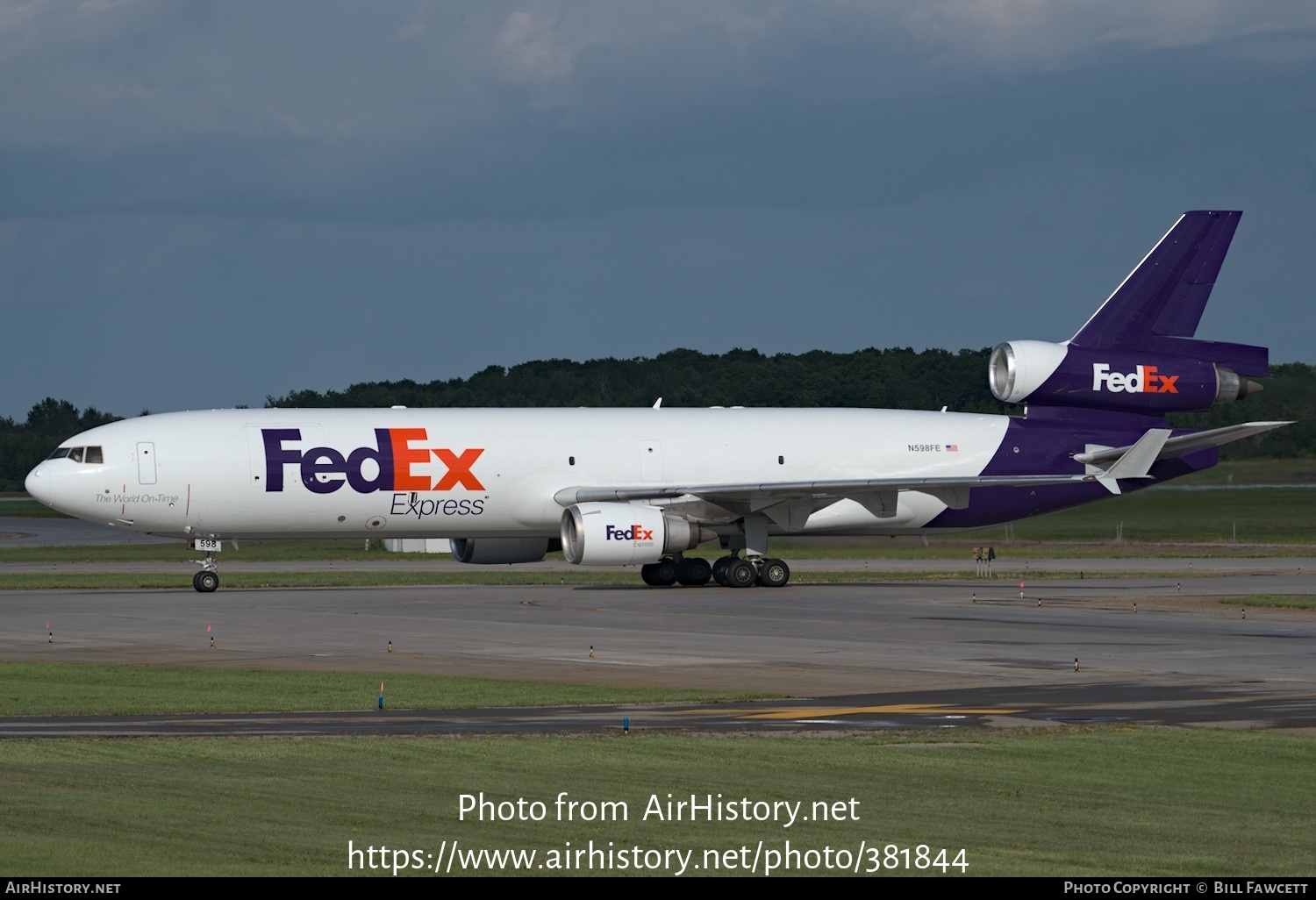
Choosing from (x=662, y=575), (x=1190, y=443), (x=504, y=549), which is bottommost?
(x=662, y=575)

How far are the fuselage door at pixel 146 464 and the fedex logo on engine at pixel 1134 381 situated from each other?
2476 cm

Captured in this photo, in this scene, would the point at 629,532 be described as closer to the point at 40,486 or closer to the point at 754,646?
the point at 754,646

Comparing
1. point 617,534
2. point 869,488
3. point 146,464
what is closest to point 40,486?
point 146,464

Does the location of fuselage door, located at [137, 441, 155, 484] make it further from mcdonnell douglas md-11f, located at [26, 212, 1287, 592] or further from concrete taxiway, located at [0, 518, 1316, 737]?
concrete taxiway, located at [0, 518, 1316, 737]

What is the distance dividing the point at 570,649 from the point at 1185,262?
28.0 m

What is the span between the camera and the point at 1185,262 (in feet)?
158

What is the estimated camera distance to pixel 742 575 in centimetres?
4369

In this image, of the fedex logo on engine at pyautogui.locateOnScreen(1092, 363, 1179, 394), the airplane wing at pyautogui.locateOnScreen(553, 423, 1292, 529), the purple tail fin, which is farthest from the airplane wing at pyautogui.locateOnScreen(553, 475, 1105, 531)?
the purple tail fin

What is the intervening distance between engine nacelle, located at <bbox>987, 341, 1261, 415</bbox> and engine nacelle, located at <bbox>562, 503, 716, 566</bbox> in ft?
37.2

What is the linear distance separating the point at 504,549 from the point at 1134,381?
58.4 feet

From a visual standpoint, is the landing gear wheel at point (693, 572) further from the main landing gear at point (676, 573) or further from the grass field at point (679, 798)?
the grass field at point (679, 798)

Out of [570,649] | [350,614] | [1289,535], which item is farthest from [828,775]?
[1289,535]

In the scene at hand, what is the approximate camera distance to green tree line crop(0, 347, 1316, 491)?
3076 inches

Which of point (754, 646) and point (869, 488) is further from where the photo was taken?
point (869, 488)
